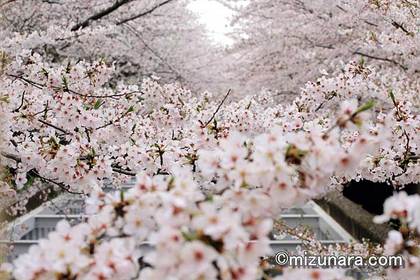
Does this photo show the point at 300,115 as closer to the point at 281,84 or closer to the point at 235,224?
the point at 235,224

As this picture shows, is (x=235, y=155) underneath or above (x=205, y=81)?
underneath

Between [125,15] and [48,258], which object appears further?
[125,15]

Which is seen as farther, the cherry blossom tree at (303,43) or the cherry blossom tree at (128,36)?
the cherry blossom tree at (128,36)

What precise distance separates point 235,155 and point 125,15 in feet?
28.6

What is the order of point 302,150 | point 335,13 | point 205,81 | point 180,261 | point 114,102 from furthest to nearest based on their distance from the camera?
point 205,81 < point 335,13 < point 114,102 < point 302,150 < point 180,261

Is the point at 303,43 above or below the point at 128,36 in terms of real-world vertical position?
below

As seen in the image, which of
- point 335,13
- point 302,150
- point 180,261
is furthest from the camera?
point 335,13

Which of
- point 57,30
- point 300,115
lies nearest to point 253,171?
point 300,115

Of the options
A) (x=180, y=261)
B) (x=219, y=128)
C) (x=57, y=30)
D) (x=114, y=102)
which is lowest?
(x=180, y=261)

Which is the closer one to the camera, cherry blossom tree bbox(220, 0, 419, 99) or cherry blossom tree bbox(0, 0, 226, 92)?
cherry blossom tree bbox(220, 0, 419, 99)

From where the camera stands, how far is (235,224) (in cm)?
122

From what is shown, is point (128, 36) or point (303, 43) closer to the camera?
point (303, 43)

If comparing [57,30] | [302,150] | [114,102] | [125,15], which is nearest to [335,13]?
[125,15]

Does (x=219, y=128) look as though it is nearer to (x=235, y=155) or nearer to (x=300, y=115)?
(x=300, y=115)
